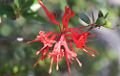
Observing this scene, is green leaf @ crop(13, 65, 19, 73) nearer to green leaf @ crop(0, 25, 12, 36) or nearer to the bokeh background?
the bokeh background

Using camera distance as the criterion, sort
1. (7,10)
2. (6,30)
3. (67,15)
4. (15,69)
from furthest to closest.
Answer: (6,30) < (15,69) < (7,10) < (67,15)

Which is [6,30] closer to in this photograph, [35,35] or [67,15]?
[35,35]

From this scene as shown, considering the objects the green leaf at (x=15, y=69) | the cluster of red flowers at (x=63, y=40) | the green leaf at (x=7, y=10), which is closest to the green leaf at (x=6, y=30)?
the green leaf at (x=15, y=69)

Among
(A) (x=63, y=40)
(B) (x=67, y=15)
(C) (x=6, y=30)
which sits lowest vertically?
(C) (x=6, y=30)

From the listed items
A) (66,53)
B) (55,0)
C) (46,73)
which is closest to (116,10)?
(55,0)

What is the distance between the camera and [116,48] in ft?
14.9

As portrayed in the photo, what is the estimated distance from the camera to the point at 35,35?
253 centimetres

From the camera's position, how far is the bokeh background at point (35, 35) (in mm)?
2512

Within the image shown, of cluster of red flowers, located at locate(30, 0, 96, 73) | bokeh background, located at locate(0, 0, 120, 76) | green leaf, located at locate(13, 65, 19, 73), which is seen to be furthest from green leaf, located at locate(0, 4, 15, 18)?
green leaf, located at locate(13, 65, 19, 73)

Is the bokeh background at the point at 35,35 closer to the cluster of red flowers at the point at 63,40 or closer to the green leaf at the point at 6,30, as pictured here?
the green leaf at the point at 6,30

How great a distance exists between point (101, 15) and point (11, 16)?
1.96 feet

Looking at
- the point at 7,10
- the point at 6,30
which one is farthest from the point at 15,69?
the point at 7,10

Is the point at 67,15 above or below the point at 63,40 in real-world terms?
above

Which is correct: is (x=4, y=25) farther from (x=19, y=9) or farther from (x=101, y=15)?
(x=101, y=15)
